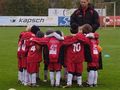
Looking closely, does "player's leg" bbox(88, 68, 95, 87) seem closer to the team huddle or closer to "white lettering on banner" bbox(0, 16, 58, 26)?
the team huddle

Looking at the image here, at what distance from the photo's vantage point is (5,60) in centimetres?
1928

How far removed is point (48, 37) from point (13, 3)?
6777 centimetres

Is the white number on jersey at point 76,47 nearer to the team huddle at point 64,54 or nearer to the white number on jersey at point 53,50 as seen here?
the team huddle at point 64,54

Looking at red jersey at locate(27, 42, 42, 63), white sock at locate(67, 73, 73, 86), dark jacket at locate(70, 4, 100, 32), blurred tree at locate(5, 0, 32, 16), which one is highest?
blurred tree at locate(5, 0, 32, 16)

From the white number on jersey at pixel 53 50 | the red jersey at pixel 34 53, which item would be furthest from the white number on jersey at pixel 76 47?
the red jersey at pixel 34 53

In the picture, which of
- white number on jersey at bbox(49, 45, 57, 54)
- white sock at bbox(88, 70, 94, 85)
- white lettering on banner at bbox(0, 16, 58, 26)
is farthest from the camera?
white lettering on banner at bbox(0, 16, 58, 26)

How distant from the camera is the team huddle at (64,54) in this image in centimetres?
1202

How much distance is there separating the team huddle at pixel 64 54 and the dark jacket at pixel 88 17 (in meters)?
0.40

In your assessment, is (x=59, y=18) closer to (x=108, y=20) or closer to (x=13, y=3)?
(x=108, y=20)

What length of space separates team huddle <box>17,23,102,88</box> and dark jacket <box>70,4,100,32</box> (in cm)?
40

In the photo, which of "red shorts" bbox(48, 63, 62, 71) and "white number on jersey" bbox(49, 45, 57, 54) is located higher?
"white number on jersey" bbox(49, 45, 57, 54)

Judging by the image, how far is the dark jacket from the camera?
41.6 ft

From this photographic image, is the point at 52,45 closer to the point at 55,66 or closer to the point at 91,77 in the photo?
the point at 55,66

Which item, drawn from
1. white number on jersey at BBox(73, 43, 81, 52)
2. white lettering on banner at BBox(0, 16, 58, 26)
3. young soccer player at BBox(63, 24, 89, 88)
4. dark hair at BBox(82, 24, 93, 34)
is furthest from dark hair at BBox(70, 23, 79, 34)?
white lettering on banner at BBox(0, 16, 58, 26)
